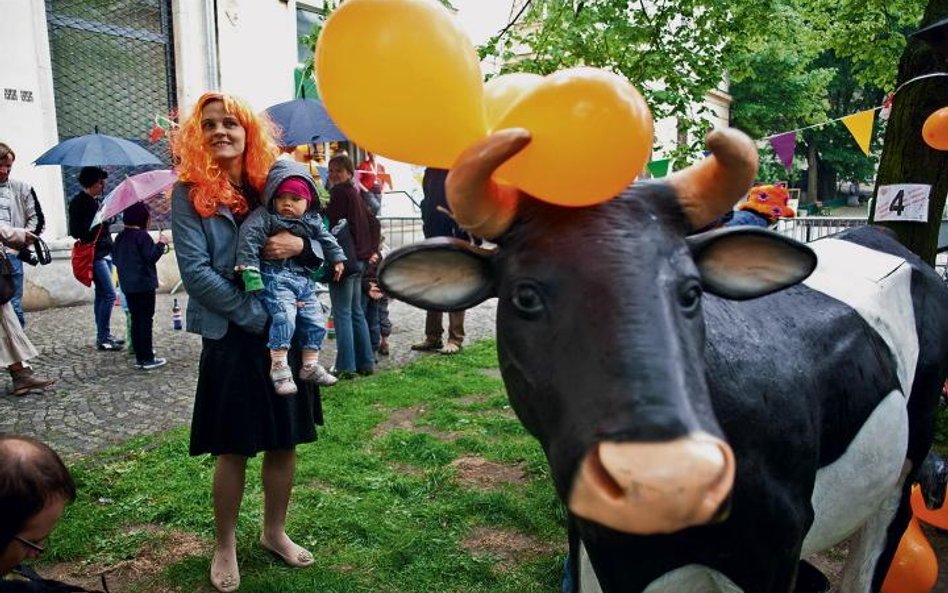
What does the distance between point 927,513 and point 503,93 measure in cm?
362

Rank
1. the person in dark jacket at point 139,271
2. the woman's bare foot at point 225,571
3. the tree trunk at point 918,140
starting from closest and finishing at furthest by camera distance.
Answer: the woman's bare foot at point 225,571 → the tree trunk at point 918,140 → the person in dark jacket at point 139,271

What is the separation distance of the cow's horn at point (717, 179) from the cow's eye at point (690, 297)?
0.69 feet

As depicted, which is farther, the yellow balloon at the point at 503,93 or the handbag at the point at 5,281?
the handbag at the point at 5,281

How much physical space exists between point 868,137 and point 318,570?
327 inches

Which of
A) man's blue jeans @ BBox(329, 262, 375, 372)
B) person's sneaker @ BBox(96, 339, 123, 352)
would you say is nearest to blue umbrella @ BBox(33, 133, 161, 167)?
person's sneaker @ BBox(96, 339, 123, 352)

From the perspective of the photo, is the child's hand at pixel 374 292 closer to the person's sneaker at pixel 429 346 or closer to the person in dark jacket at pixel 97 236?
the person's sneaker at pixel 429 346

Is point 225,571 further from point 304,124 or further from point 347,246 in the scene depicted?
point 304,124

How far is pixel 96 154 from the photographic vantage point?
7410 mm

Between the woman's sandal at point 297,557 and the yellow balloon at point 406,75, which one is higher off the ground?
the yellow balloon at point 406,75

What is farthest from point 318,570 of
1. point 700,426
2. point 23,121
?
point 23,121

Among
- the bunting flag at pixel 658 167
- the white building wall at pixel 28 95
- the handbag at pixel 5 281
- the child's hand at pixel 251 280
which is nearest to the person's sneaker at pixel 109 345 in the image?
the handbag at pixel 5 281

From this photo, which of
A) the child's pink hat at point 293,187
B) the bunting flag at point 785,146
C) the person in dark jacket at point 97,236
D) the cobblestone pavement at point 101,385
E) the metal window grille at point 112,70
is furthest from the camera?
the metal window grille at point 112,70

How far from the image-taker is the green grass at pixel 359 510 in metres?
3.47

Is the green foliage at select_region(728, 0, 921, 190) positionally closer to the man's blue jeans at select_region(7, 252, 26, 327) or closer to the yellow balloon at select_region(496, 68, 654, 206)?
the yellow balloon at select_region(496, 68, 654, 206)
